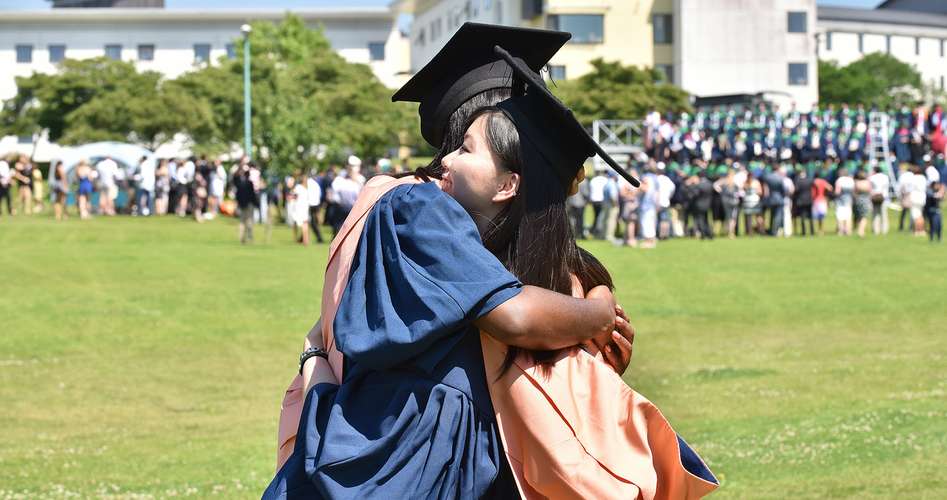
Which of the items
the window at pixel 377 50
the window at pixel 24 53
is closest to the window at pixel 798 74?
the window at pixel 377 50

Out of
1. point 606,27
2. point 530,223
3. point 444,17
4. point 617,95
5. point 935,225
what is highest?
point 444,17

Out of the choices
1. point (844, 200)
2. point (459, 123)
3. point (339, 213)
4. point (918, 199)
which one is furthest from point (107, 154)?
point (459, 123)

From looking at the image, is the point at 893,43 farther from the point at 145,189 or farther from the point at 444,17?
the point at 145,189

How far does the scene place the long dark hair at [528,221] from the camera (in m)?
3.23

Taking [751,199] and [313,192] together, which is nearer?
[313,192]

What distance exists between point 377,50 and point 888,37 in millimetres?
37720

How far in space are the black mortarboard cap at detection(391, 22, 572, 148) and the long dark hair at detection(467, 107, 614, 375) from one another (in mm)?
168

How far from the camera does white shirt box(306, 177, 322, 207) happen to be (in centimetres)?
3019

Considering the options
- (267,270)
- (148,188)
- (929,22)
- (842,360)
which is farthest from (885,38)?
(842,360)

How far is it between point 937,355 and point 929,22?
9504 centimetres

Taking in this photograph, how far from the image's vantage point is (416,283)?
3016 millimetres

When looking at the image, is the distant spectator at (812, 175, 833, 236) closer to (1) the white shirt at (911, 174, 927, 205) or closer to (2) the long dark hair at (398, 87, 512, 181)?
(1) the white shirt at (911, 174, 927, 205)

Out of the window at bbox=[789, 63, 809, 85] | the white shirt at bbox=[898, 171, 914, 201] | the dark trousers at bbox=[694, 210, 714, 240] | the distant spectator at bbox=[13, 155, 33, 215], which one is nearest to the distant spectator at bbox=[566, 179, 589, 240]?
the dark trousers at bbox=[694, 210, 714, 240]

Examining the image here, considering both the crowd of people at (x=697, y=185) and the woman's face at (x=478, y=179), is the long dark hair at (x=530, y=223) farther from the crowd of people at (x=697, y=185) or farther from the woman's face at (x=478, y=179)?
the crowd of people at (x=697, y=185)
